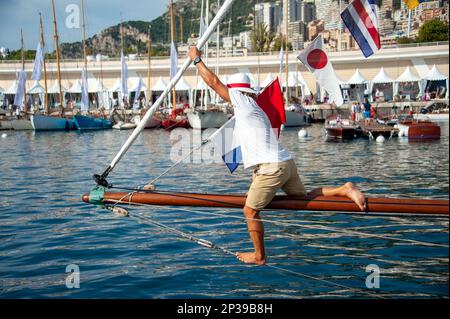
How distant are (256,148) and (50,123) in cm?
5074

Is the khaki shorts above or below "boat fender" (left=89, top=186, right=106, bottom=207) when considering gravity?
above

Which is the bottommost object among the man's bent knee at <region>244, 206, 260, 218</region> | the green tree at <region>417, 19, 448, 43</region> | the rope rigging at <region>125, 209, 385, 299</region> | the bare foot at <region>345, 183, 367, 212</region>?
the rope rigging at <region>125, 209, 385, 299</region>

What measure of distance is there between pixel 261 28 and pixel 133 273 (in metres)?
96.3

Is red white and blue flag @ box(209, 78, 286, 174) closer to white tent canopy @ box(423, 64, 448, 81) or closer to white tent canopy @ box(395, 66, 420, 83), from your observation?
white tent canopy @ box(423, 64, 448, 81)

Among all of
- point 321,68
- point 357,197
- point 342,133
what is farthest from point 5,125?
point 357,197

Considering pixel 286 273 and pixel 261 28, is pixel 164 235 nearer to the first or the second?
pixel 286 273

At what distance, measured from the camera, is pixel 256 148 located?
7367mm

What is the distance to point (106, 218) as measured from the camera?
14.0 m

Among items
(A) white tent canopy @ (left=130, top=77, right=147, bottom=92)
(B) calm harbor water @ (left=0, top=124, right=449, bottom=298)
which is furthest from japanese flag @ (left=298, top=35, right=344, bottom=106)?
(A) white tent canopy @ (left=130, top=77, right=147, bottom=92)

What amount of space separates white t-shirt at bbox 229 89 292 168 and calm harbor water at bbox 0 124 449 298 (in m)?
1.02

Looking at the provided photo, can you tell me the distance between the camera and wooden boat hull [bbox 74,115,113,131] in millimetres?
55031

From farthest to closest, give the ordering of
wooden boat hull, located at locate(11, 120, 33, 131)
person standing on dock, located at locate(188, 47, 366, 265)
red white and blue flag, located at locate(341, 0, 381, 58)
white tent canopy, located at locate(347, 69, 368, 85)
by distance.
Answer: white tent canopy, located at locate(347, 69, 368, 85), wooden boat hull, located at locate(11, 120, 33, 131), red white and blue flag, located at locate(341, 0, 381, 58), person standing on dock, located at locate(188, 47, 366, 265)

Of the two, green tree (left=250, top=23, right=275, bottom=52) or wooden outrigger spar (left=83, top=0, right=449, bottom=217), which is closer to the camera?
wooden outrigger spar (left=83, top=0, right=449, bottom=217)
